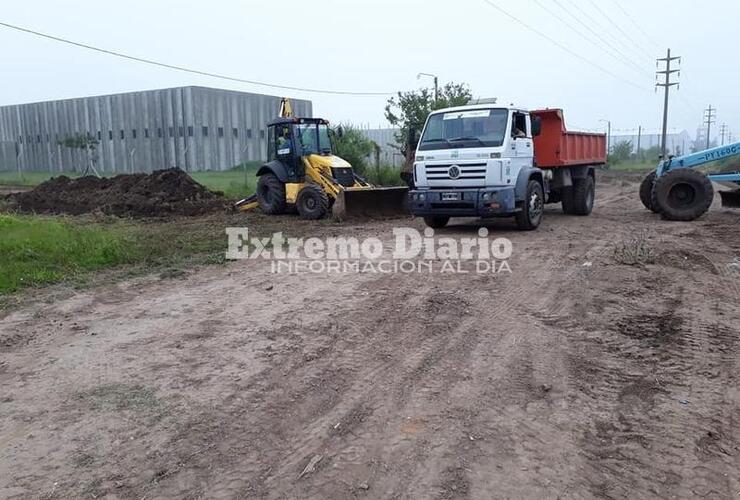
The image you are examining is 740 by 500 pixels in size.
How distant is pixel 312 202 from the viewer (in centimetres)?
1573

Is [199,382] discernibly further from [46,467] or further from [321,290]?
[321,290]

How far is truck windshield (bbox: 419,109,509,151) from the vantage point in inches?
467

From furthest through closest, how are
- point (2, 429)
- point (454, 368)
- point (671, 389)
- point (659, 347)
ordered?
point (659, 347) < point (454, 368) < point (671, 389) < point (2, 429)

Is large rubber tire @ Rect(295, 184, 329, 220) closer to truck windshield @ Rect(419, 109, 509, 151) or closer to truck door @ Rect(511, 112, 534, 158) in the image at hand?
truck windshield @ Rect(419, 109, 509, 151)

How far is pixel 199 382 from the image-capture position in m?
4.97

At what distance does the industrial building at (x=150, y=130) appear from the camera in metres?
47.3

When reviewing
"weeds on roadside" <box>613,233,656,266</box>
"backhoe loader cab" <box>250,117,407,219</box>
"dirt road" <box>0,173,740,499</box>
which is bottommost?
"dirt road" <box>0,173,740,499</box>

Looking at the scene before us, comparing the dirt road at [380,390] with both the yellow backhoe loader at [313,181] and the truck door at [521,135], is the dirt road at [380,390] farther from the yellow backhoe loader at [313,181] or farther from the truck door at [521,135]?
the yellow backhoe loader at [313,181]

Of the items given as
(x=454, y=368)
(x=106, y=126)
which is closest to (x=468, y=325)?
(x=454, y=368)

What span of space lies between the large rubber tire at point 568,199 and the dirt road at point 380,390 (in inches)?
304

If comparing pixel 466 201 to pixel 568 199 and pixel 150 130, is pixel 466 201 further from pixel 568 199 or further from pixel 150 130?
pixel 150 130

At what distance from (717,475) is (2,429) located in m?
4.66

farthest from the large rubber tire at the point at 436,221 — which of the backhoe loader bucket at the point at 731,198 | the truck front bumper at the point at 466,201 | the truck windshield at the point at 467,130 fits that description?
the backhoe loader bucket at the point at 731,198

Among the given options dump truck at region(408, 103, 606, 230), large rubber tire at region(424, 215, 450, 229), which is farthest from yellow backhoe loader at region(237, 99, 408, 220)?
dump truck at region(408, 103, 606, 230)
